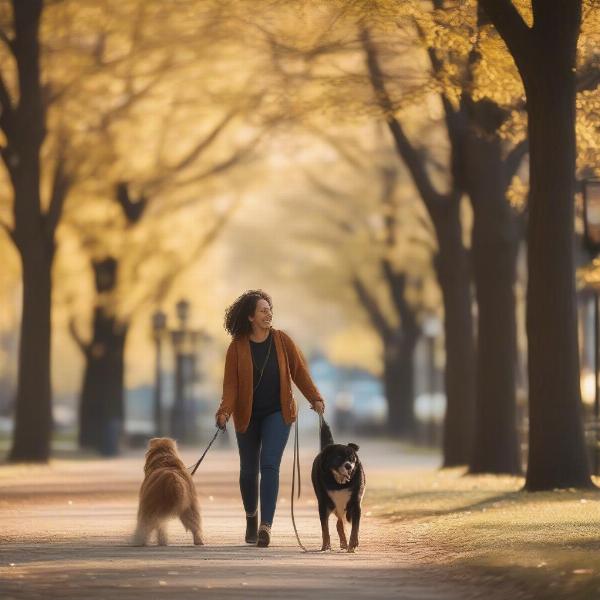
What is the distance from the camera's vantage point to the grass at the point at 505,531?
41.6 feet

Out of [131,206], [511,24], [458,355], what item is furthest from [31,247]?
[511,24]

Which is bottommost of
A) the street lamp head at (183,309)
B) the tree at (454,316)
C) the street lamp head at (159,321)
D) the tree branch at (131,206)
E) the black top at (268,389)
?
the black top at (268,389)

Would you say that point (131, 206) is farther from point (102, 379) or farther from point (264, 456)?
point (264, 456)

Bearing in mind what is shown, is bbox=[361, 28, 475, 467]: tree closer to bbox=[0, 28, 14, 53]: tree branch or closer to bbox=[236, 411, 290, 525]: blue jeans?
bbox=[0, 28, 14, 53]: tree branch

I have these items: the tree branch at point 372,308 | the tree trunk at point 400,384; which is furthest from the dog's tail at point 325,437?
the tree branch at point 372,308

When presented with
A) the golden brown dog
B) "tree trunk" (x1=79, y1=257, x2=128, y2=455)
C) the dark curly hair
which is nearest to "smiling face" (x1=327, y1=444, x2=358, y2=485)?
the golden brown dog

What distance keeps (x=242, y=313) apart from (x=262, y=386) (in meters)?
0.60

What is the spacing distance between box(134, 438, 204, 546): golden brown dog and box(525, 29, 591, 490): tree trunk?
695 cm

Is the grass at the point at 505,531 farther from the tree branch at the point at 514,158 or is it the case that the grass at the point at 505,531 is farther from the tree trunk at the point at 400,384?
the tree trunk at the point at 400,384

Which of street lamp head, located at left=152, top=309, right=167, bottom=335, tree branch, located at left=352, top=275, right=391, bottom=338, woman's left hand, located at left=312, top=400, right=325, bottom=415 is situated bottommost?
woman's left hand, located at left=312, top=400, right=325, bottom=415

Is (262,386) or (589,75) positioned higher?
(589,75)

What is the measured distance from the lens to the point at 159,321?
166ft

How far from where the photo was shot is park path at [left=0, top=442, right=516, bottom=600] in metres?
12.1

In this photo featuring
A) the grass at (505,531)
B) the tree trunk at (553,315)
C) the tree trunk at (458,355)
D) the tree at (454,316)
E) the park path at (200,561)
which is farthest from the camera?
the tree trunk at (458,355)
